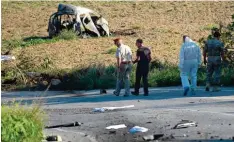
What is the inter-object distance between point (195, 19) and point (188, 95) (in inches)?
1077

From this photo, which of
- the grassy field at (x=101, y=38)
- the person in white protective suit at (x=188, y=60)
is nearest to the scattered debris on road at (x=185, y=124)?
the person in white protective suit at (x=188, y=60)

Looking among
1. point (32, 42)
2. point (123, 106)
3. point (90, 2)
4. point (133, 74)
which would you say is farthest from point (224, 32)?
point (90, 2)

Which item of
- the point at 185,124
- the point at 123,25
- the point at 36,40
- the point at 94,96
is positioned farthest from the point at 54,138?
the point at 123,25

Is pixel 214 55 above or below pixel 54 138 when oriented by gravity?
above

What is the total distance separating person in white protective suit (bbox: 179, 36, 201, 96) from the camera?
1928 cm

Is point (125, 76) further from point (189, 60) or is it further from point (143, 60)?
point (189, 60)

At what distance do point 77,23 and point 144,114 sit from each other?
73.1 feet

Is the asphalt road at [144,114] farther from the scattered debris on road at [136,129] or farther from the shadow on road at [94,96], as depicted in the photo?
the scattered debris on road at [136,129]

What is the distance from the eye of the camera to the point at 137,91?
20.0 metres

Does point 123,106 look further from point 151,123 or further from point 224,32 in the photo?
point 224,32

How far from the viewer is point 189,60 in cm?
1948

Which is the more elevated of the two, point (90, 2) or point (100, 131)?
point (90, 2)

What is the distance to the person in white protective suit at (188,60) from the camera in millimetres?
19281

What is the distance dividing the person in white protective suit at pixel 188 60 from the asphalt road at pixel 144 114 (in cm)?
42
